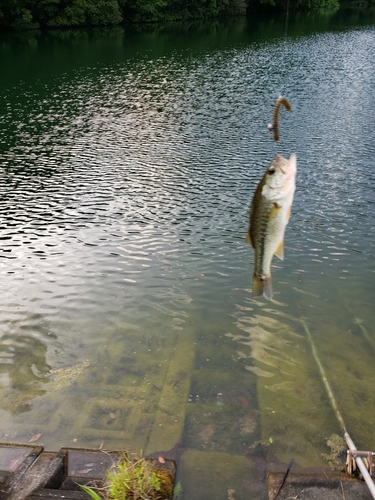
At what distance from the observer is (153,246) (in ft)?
42.7

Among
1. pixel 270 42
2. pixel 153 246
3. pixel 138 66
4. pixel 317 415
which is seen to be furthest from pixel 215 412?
pixel 270 42

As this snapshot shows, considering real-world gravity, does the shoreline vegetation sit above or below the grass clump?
above

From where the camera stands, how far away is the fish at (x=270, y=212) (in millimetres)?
3312

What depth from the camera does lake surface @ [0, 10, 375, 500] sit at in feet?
24.3

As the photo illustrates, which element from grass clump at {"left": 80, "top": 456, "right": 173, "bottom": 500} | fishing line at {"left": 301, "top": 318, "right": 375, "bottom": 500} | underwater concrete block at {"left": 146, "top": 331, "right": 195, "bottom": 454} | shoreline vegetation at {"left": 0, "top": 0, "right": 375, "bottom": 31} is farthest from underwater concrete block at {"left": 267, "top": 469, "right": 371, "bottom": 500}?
shoreline vegetation at {"left": 0, "top": 0, "right": 375, "bottom": 31}

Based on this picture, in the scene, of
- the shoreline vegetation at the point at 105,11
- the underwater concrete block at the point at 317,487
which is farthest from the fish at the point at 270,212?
the shoreline vegetation at the point at 105,11

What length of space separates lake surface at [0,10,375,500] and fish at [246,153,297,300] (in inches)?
155

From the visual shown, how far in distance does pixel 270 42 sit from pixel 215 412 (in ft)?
162

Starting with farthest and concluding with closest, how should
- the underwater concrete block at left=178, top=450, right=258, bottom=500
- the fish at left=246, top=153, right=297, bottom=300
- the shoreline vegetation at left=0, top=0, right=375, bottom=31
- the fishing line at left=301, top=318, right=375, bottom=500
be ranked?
the shoreline vegetation at left=0, top=0, right=375, bottom=31, the underwater concrete block at left=178, top=450, right=258, bottom=500, the fishing line at left=301, top=318, right=375, bottom=500, the fish at left=246, top=153, right=297, bottom=300

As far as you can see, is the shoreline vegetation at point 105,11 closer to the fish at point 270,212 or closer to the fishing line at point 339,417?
the fishing line at point 339,417

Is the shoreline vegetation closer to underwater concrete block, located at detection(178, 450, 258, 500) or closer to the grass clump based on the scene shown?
underwater concrete block, located at detection(178, 450, 258, 500)

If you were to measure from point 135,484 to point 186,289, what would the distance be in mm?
5988

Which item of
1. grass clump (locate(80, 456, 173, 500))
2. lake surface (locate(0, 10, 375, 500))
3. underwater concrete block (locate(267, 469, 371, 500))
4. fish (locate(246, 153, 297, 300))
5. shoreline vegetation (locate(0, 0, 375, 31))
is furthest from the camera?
shoreline vegetation (locate(0, 0, 375, 31))

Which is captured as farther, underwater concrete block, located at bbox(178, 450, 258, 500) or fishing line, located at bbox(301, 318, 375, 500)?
underwater concrete block, located at bbox(178, 450, 258, 500)
